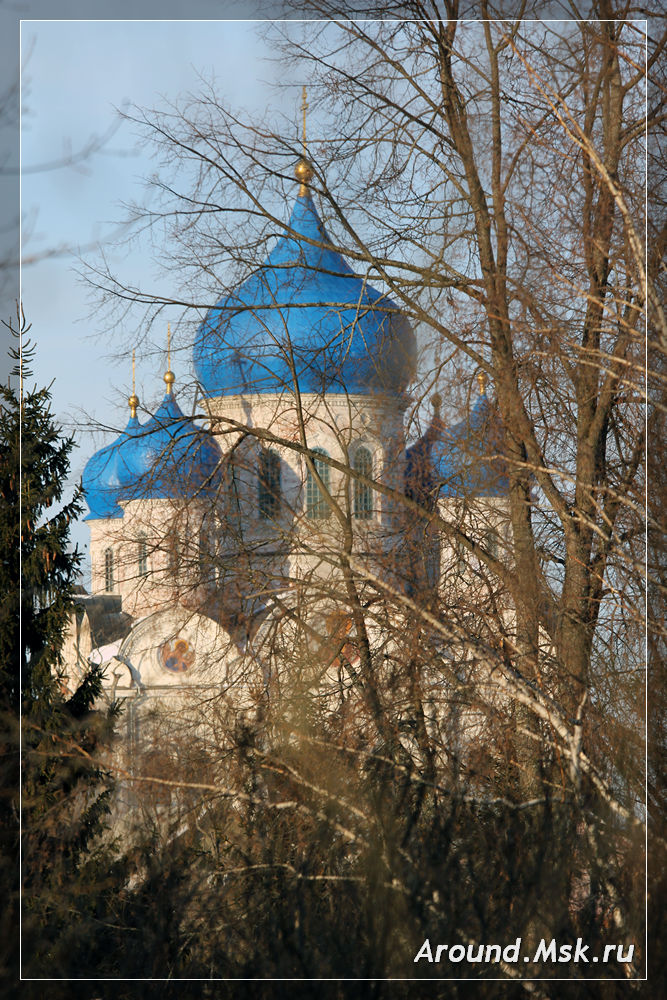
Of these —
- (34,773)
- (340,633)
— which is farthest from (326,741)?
(34,773)

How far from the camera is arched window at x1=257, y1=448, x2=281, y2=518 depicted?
6969mm

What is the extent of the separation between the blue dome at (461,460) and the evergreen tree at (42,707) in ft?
8.17

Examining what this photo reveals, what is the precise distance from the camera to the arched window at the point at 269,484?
274 inches

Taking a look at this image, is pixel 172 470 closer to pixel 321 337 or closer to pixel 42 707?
pixel 321 337

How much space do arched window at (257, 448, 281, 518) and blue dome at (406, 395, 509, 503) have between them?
88cm

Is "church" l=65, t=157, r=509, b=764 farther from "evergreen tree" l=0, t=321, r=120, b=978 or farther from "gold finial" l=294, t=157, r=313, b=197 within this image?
"evergreen tree" l=0, t=321, r=120, b=978

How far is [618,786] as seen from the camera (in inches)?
206

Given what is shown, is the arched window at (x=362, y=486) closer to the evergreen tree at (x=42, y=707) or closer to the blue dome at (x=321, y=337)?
the blue dome at (x=321, y=337)

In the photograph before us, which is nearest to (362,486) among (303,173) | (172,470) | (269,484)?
(269,484)

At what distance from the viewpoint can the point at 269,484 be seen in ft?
23.5

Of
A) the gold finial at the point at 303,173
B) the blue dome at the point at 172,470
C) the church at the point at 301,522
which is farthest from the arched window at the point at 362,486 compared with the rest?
the gold finial at the point at 303,173

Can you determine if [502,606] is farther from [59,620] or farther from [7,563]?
[59,620]

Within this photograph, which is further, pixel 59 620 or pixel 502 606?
pixel 59 620

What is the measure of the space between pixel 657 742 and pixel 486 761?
82 cm
